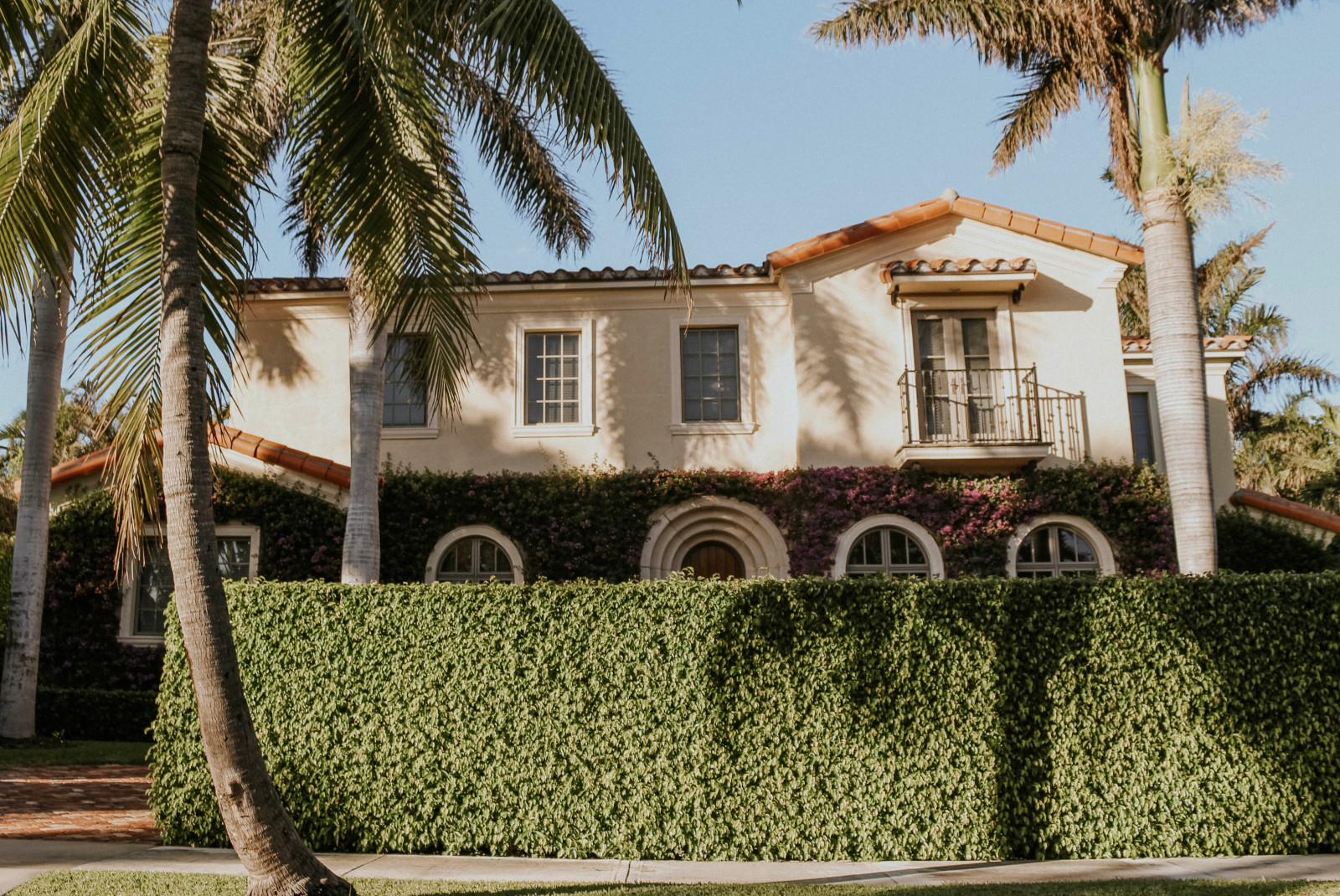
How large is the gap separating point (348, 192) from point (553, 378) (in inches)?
385

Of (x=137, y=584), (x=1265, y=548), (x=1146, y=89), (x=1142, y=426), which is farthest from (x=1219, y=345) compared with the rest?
(x=137, y=584)

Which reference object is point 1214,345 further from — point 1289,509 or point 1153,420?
point 1289,509

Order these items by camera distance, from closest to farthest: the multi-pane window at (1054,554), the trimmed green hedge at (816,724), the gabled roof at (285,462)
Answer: the trimmed green hedge at (816,724) → the gabled roof at (285,462) → the multi-pane window at (1054,554)

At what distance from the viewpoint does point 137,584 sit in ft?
50.3

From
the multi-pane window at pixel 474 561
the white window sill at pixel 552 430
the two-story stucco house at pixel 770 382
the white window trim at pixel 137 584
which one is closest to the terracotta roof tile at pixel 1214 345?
the two-story stucco house at pixel 770 382

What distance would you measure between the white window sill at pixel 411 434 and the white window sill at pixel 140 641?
4.69 m

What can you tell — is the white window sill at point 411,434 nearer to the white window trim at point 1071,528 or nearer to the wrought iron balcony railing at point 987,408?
the wrought iron balcony railing at point 987,408

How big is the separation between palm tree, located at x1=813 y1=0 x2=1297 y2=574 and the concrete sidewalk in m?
4.72

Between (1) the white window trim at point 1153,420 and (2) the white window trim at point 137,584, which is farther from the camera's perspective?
(1) the white window trim at point 1153,420

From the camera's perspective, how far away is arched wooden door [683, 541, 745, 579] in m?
16.5

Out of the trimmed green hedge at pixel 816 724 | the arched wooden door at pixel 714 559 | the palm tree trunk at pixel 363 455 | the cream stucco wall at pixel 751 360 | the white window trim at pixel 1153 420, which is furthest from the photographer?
the white window trim at pixel 1153 420

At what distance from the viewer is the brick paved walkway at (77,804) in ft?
26.9

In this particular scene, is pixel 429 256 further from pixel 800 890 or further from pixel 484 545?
pixel 484 545

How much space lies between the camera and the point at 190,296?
6.16 metres
